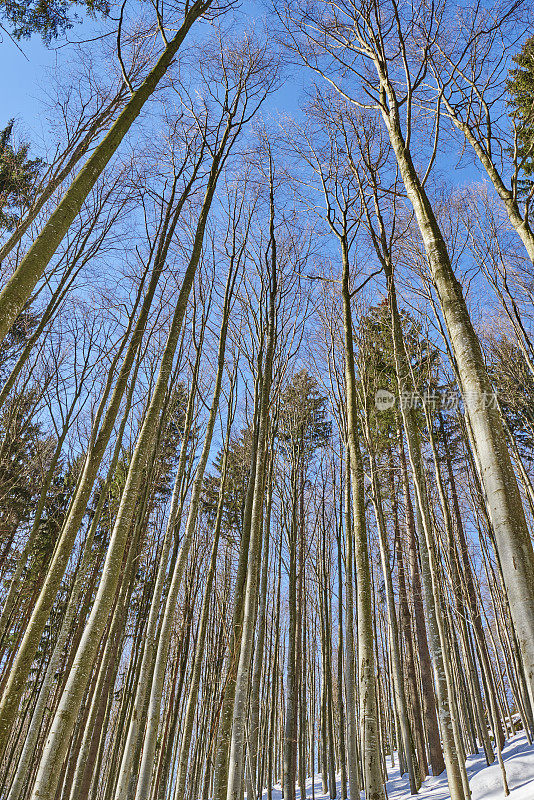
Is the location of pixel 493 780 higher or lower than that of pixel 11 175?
lower

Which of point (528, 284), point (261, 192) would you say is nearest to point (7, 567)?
point (261, 192)

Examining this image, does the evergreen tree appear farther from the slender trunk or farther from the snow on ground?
the snow on ground

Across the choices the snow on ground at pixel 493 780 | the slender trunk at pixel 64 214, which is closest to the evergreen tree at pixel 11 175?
the slender trunk at pixel 64 214

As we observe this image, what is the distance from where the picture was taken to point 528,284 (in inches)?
328

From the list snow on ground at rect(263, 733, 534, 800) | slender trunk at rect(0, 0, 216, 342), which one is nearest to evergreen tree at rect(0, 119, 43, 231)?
slender trunk at rect(0, 0, 216, 342)

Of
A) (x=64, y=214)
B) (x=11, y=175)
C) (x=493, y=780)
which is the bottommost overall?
(x=493, y=780)

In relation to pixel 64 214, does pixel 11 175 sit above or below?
above

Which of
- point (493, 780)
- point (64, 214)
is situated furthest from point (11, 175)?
point (493, 780)

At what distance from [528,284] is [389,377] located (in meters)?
3.60

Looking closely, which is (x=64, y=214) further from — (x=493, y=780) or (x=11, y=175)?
(x=493, y=780)

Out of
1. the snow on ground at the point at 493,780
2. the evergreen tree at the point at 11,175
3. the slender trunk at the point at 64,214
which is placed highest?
the evergreen tree at the point at 11,175

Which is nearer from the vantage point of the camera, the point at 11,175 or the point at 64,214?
the point at 64,214

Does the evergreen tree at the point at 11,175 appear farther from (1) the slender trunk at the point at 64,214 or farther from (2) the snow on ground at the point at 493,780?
(2) the snow on ground at the point at 493,780

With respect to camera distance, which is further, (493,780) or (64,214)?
(493,780)
